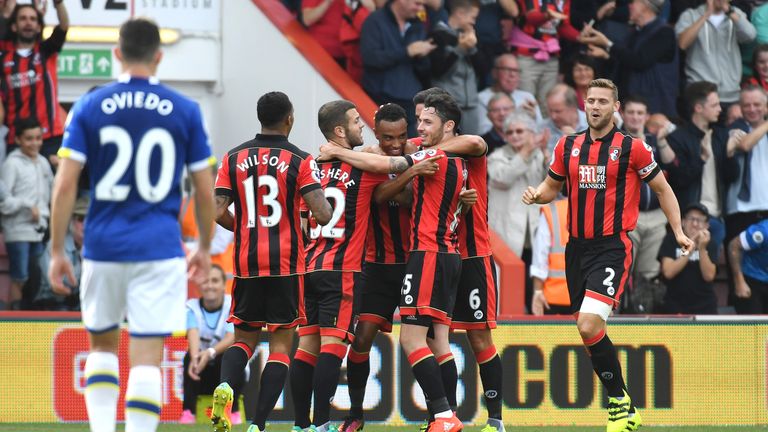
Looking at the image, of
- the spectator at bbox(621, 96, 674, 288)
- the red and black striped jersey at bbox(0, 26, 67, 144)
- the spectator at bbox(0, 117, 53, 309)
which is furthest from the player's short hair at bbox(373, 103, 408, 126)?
the red and black striped jersey at bbox(0, 26, 67, 144)

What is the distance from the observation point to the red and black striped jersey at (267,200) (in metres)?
8.77

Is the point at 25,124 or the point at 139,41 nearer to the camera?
the point at 139,41

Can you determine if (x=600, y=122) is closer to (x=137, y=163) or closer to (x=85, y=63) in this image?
(x=137, y=163)

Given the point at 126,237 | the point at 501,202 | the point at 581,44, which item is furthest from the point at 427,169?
the point at 581,44

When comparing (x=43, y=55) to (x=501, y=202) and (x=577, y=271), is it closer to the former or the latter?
(x=501, y=202)

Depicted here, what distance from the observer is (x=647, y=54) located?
14891mm

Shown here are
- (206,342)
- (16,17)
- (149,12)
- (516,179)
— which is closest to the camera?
Answer: (206,342)

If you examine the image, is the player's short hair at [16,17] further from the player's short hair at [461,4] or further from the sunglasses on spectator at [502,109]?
the sunglasses on spectator at [502,109]

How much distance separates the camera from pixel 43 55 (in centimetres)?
1325

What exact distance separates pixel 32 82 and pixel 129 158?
703 centimetres

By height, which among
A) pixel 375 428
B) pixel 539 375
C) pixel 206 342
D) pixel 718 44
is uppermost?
pixel 718 44

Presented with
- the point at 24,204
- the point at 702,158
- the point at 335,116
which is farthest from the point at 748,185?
the point at 24,204

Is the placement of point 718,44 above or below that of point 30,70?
above

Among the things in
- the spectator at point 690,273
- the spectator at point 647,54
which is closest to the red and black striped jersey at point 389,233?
the spectator at point 690,273
